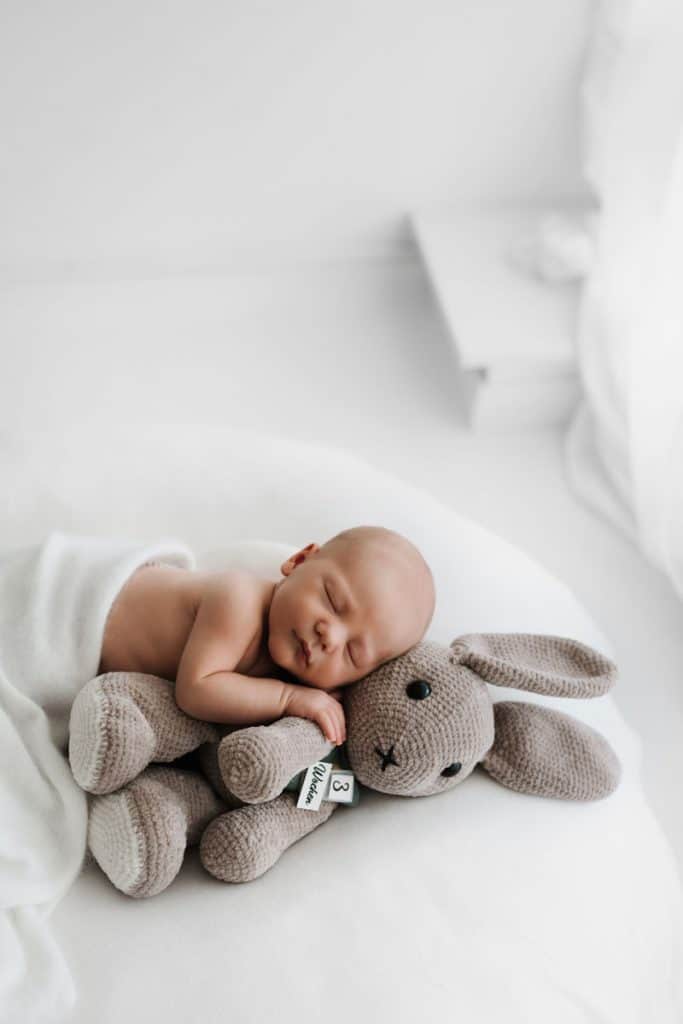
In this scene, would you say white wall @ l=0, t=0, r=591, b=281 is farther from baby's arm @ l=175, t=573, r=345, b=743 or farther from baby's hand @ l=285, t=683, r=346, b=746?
baby's hand @ l=285, t=683, r=346, b=746

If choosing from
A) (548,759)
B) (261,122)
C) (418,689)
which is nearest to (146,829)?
(418,689)

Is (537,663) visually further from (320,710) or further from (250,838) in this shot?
(250,838)

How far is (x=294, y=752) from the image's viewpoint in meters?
1.12

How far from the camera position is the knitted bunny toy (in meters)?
1.11

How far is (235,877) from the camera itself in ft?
3.69

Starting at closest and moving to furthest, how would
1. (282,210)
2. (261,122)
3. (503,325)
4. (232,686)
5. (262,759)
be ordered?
(262,759)
(232,686)
(503,325)
(261,122)
(282,210)

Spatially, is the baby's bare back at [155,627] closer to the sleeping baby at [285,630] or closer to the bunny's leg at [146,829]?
the sleeping baby at [285,630]

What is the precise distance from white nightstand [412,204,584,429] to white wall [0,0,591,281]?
0.18 metres

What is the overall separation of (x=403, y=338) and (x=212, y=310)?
0.43 metres

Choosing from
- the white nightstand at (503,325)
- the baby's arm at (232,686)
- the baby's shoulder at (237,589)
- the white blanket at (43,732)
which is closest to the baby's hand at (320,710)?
the baby's arm at (232,686)

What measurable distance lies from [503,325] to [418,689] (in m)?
1.13

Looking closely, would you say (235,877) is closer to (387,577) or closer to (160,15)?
(387,577)

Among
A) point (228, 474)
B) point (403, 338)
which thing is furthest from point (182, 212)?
point (228, 474)

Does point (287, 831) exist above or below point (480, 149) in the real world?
below
